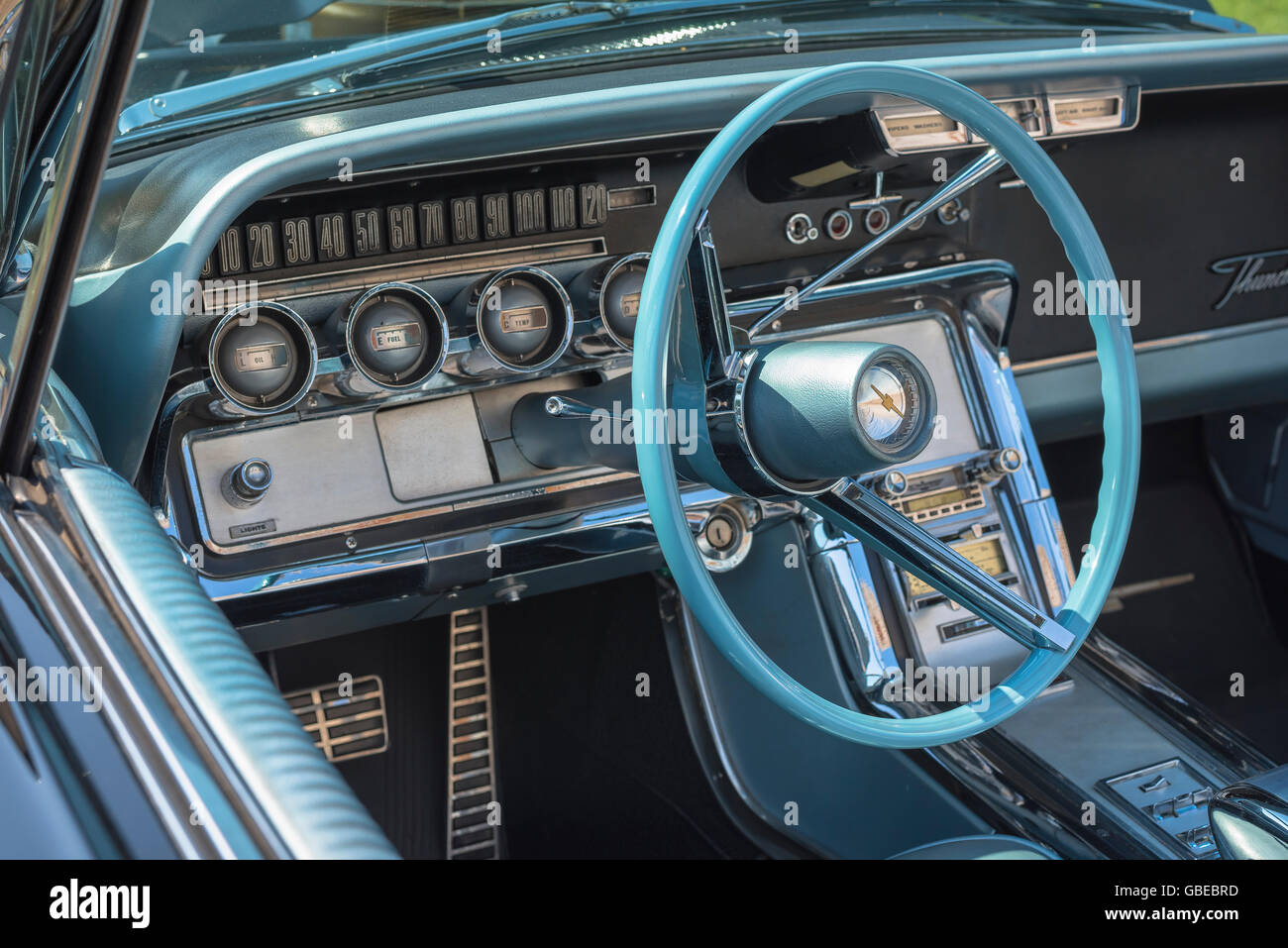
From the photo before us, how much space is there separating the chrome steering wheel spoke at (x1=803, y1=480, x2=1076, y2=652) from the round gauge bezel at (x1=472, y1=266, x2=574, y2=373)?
44 centimetres

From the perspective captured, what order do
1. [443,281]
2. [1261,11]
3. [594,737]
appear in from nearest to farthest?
[443,281] → [594,737] → [1261,11]

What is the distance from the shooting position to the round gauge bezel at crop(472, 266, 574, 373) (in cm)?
147

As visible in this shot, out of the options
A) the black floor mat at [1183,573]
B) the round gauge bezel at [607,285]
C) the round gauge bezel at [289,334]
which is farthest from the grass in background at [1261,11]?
the round gauge bezel at [289,334]

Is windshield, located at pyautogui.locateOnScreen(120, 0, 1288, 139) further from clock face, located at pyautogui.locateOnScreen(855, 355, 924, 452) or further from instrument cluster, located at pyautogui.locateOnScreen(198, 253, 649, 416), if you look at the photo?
clock face, located at pyautogui.locateOnScreen(855, 355, 924, 452)

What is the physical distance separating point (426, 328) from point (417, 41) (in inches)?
16.1

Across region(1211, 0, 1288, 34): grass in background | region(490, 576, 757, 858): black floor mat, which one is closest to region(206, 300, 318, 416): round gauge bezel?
region(490, 576, 757, 858): black floor mat

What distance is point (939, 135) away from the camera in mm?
1533

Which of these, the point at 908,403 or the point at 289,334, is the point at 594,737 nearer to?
the point at 289,334

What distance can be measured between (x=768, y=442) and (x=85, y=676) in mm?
601

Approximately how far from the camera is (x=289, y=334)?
1.39 metres

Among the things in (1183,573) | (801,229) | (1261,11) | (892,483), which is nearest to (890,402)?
(892,483)
